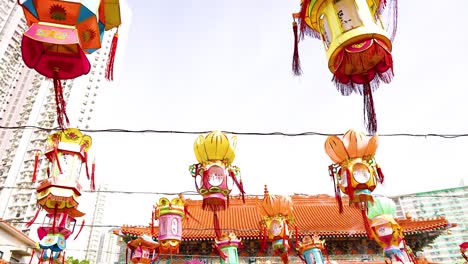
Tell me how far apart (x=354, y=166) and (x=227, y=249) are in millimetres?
3700

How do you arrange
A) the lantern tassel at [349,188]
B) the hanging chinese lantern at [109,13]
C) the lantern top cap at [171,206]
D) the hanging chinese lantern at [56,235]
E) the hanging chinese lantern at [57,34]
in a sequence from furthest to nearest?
the lantern top cap at [171,206], the hanging chinese lantern at [56,235], the lantern tassel at [349,188], the hanging chinese lantern at [109,13], the hanging chinese lantern at [57,34]

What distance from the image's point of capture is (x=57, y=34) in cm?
314

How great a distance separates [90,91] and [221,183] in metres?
32.1

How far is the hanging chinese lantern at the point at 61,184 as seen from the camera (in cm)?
559

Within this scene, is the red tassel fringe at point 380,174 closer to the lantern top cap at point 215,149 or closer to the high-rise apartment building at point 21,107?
the lantern top cap at point 215,149

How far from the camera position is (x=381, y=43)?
119 inches

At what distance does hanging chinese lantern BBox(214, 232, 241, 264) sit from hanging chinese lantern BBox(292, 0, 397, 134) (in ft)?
18.0

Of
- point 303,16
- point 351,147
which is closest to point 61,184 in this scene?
point 303,16

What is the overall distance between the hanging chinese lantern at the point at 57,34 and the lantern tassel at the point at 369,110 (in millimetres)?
2734

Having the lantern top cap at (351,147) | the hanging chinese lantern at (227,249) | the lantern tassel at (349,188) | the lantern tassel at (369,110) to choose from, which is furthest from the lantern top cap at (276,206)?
the lantern tassel at (369,110)

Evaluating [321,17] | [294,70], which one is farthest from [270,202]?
[321,17]

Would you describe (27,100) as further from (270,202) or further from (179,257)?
(270,202)

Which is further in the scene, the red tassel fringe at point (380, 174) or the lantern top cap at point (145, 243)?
the lantern top cap at point (145, 243)

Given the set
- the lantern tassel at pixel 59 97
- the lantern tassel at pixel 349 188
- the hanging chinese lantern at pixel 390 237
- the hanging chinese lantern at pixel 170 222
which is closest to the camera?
the lantern tassel at pixel 59 97
